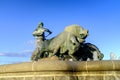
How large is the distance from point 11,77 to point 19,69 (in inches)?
18.2

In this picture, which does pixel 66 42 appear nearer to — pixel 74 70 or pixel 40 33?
pixel 40 33

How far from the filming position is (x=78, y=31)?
10.2m

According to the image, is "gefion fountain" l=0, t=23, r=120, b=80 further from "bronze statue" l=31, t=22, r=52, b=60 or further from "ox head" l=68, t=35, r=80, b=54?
"bronze statue" l=31, t=22, r=52, b=60

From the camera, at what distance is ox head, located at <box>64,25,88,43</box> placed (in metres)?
10.0

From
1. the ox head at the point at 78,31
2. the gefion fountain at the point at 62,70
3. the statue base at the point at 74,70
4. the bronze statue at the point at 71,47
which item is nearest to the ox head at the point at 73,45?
the bronze statue at the point at 71,47

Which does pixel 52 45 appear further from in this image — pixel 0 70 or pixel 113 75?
pixel 113 75

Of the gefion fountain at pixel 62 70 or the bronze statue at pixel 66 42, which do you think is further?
the bronze statue at pixel 66 42

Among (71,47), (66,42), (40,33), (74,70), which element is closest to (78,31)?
(66,42)

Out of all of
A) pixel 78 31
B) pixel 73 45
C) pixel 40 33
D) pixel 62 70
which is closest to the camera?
pixel 62 70

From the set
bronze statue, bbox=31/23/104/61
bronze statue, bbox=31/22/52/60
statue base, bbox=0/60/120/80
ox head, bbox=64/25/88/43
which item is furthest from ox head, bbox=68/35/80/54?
statue base, bbox=0/60/120/80

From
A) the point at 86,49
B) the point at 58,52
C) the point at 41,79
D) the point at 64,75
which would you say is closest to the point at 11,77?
the point at 41,79

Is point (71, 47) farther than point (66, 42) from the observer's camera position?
No

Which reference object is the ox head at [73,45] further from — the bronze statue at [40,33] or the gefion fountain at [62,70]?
the bronze statue at [40,33]

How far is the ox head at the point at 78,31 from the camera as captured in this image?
32.9 ft
